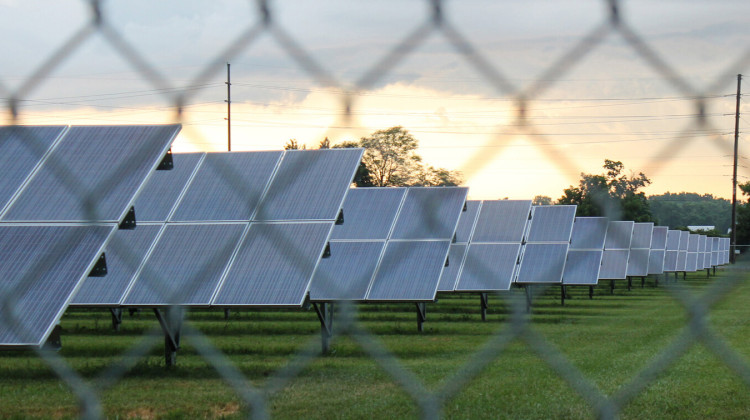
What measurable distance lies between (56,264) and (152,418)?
15.1 ft

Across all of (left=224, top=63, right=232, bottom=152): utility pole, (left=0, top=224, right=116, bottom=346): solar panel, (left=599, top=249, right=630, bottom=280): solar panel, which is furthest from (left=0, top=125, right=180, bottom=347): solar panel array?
(left=599, top=249, right=630, bottom=280): solar panel

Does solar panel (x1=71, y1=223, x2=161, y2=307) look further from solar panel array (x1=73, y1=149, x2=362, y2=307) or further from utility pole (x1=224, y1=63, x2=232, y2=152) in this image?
utility pole (x1=224, y1=63, x2=232, y2=152)

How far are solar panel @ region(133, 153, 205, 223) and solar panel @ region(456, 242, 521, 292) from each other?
8.20m

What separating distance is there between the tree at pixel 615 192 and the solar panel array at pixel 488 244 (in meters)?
14.1

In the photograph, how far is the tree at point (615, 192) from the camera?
4.95 feet

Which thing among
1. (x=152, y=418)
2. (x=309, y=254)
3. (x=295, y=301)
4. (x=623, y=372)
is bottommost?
(x=152, y=418)

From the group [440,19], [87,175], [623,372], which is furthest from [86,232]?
[623,372]

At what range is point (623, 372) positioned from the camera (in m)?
9.41

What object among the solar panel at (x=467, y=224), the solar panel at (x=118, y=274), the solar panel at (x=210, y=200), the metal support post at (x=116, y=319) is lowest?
the metal support post at (x=116, y=319)

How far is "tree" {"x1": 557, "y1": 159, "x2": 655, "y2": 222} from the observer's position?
1.51m

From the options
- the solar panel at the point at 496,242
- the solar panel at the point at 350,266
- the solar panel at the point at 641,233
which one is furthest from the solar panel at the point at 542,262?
the solar panel at the point at 641,233

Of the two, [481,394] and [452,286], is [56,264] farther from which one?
[452,286]

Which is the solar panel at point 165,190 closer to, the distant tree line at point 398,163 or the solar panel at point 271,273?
the solar panel at point 271,273

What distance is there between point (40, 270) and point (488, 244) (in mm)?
17007
